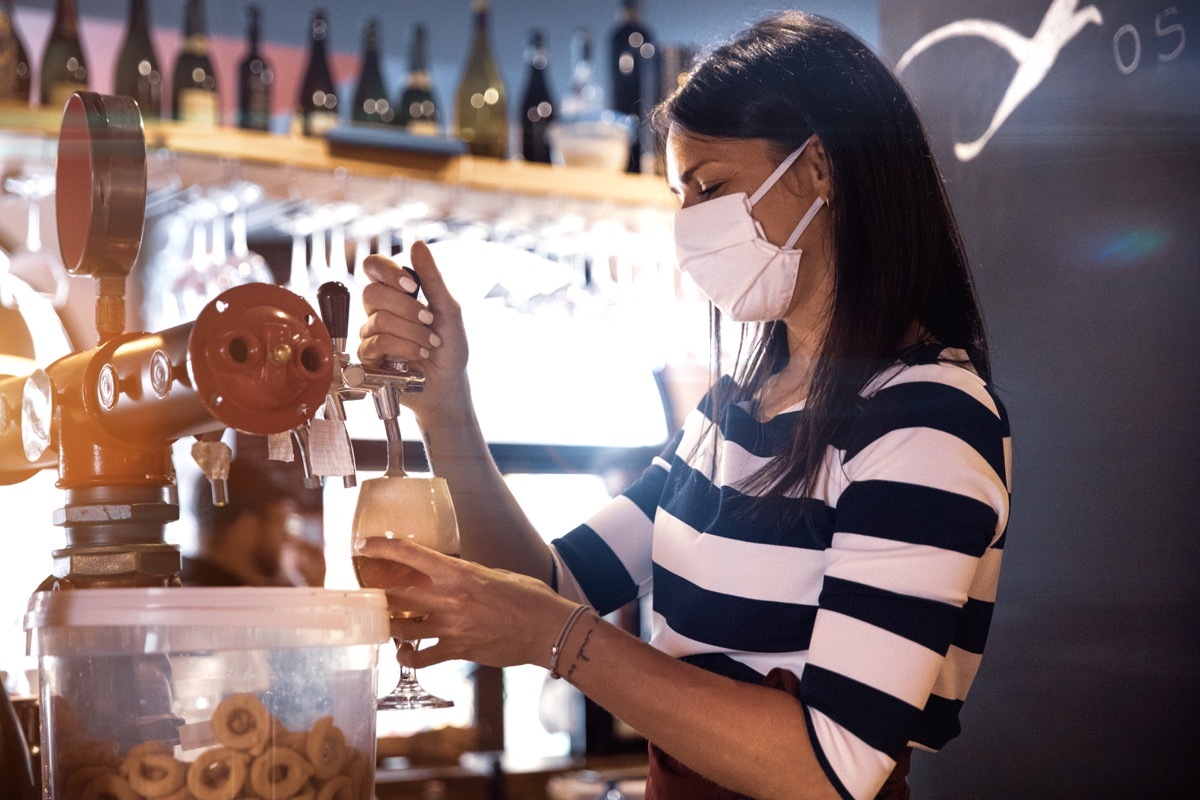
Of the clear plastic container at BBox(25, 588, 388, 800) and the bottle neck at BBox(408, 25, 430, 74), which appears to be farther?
the bottle neck at BBox(408, 25, 430, 74)

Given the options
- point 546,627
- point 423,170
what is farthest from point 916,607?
point 423,170

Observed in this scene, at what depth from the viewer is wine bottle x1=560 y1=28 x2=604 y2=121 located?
9.84ft

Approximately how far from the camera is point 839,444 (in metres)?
1.10

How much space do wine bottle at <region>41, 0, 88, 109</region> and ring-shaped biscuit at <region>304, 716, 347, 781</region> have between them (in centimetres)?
248

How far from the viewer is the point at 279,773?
74 cm

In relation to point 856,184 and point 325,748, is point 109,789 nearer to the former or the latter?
point 325,748

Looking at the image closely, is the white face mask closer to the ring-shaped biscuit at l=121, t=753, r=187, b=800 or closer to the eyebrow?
the eyebrow

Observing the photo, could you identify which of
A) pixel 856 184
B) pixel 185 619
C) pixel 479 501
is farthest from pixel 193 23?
pixel 185 619

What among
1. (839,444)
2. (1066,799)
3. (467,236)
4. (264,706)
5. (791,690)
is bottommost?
(1066,799)

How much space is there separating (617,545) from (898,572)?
0.48 m

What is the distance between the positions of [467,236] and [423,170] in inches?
14.4

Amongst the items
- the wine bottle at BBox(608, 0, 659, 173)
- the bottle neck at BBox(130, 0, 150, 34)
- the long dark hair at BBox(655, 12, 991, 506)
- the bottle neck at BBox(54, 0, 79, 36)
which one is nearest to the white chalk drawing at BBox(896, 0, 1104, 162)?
the long dark hair at BBox(655, 12, 991, 506)

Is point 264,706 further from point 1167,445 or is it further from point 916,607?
point 1167,445

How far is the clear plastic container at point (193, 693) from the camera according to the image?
722mm
